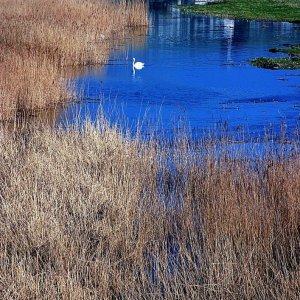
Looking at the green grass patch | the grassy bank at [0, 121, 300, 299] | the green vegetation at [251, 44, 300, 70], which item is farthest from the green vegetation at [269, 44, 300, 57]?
the grassy bank at [0, 121, 300, 299]

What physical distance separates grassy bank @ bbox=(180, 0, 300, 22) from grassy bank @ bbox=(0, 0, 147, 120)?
6769mm

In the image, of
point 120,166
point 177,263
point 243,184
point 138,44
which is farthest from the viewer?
point 138,44

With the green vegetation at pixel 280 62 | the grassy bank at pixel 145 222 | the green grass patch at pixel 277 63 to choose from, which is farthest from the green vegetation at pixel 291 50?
the grassy bank at pixel 145 222

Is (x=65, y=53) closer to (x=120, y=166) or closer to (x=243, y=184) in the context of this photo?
(x=120, y=166)

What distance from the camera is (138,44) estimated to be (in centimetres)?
2072

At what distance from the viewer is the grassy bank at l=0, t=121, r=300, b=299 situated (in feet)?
14.7

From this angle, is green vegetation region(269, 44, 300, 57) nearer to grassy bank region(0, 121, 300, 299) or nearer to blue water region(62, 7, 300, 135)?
blue water region(62, 7, 300, 135)

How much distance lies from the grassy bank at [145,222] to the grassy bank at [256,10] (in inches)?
948

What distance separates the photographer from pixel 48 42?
597 inches

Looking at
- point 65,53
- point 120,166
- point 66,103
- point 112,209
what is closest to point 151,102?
point 66,103

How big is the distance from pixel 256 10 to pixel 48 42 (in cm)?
2034

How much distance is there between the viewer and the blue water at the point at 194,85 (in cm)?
1090

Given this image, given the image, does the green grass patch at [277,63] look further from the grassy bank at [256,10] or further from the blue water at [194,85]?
the grassy bank at [256,10]

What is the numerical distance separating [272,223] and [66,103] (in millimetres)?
7132
